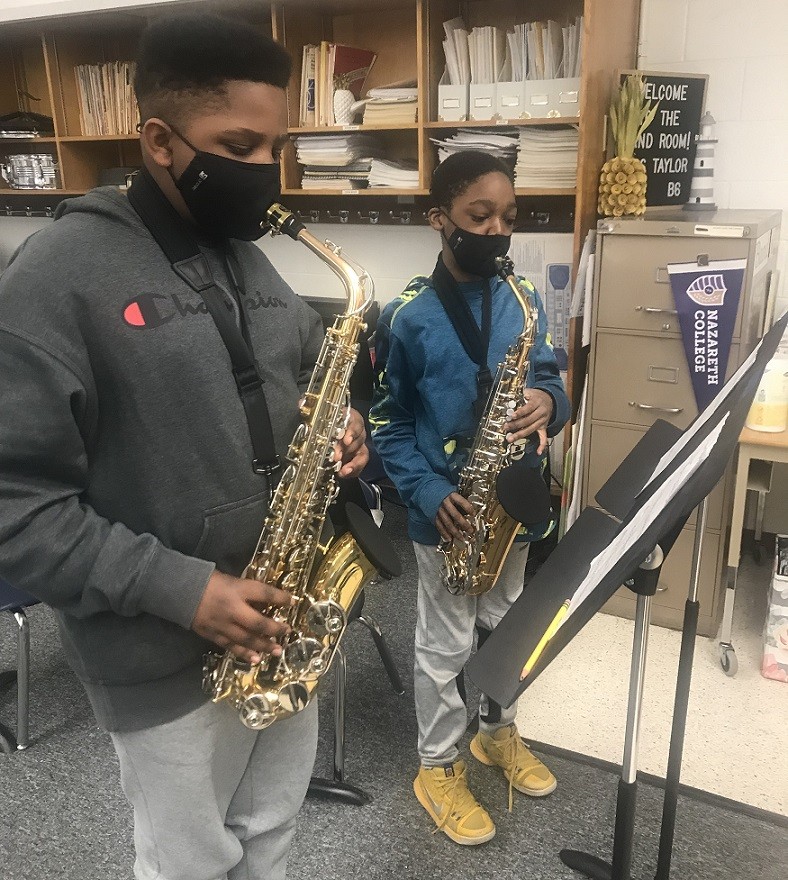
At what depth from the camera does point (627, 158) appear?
273 cm

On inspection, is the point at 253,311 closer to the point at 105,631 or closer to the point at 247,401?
the point at 247,401

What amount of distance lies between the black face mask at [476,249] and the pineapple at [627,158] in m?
1.19

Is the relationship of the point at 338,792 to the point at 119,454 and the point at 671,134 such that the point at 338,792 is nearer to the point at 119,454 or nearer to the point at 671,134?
the point at 119,454

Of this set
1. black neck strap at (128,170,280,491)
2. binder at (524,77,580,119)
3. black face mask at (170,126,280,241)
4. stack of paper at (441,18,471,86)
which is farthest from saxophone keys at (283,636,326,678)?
stack of paper at (441,18,471,86)

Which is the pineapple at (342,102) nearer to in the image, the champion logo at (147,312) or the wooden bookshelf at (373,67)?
the wooden bookshelf at (373,67)

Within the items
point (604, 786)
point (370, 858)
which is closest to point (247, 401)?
point (370, 858)

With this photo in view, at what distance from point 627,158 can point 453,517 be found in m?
1.73

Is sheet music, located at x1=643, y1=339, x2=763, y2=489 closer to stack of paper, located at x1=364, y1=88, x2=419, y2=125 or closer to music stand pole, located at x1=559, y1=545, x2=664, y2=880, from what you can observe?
music stand pole, located at x1=559, y1=545, x2=664, y2=880

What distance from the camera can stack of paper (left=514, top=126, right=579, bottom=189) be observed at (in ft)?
9.25

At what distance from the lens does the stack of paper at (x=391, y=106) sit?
303cm

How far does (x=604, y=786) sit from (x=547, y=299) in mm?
1834

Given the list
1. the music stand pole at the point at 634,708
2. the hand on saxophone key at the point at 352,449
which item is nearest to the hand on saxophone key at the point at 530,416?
the hand on saxophone key at the point at 352,449

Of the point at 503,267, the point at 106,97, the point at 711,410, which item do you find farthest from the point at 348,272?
the point at 106,97

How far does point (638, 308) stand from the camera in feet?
8.55
